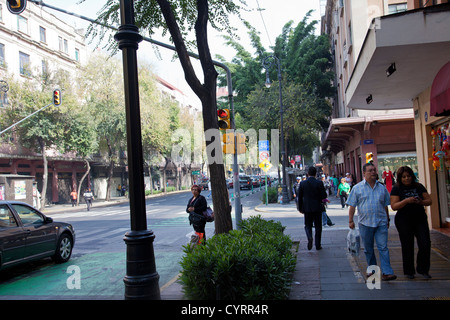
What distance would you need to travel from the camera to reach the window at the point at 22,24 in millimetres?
32750

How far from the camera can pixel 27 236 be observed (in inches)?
304

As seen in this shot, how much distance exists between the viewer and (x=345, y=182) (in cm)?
1798

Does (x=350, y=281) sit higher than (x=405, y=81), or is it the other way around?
(x=405, y=81)

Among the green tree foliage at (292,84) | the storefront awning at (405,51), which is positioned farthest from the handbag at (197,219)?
the green tree foliage at (292,84)

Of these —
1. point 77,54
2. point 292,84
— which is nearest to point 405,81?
point 292,84

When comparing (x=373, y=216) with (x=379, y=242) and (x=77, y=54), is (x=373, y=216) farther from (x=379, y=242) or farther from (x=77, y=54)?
(x=77, y=54)

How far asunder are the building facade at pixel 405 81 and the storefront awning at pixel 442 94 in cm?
2

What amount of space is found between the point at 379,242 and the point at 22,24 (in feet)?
119

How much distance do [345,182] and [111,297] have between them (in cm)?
1420

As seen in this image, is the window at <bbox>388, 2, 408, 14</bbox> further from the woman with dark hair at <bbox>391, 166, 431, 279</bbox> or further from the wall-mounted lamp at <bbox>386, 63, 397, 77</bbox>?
the woman with dark hair at <bbox>391, 166, 431, 279</bbox>

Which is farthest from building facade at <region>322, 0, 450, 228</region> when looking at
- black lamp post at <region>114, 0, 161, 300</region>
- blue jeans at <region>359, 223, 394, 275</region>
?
black lamp post at <region>114, 0, 161, 300</region>

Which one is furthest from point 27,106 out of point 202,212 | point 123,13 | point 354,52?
point 123,13

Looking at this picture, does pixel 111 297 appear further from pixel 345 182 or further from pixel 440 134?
pixel 345 182

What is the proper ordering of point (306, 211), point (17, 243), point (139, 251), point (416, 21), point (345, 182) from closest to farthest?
point (139, 251), point (416, 21), point (17, 243), point (306, 211), point (345, 182)
